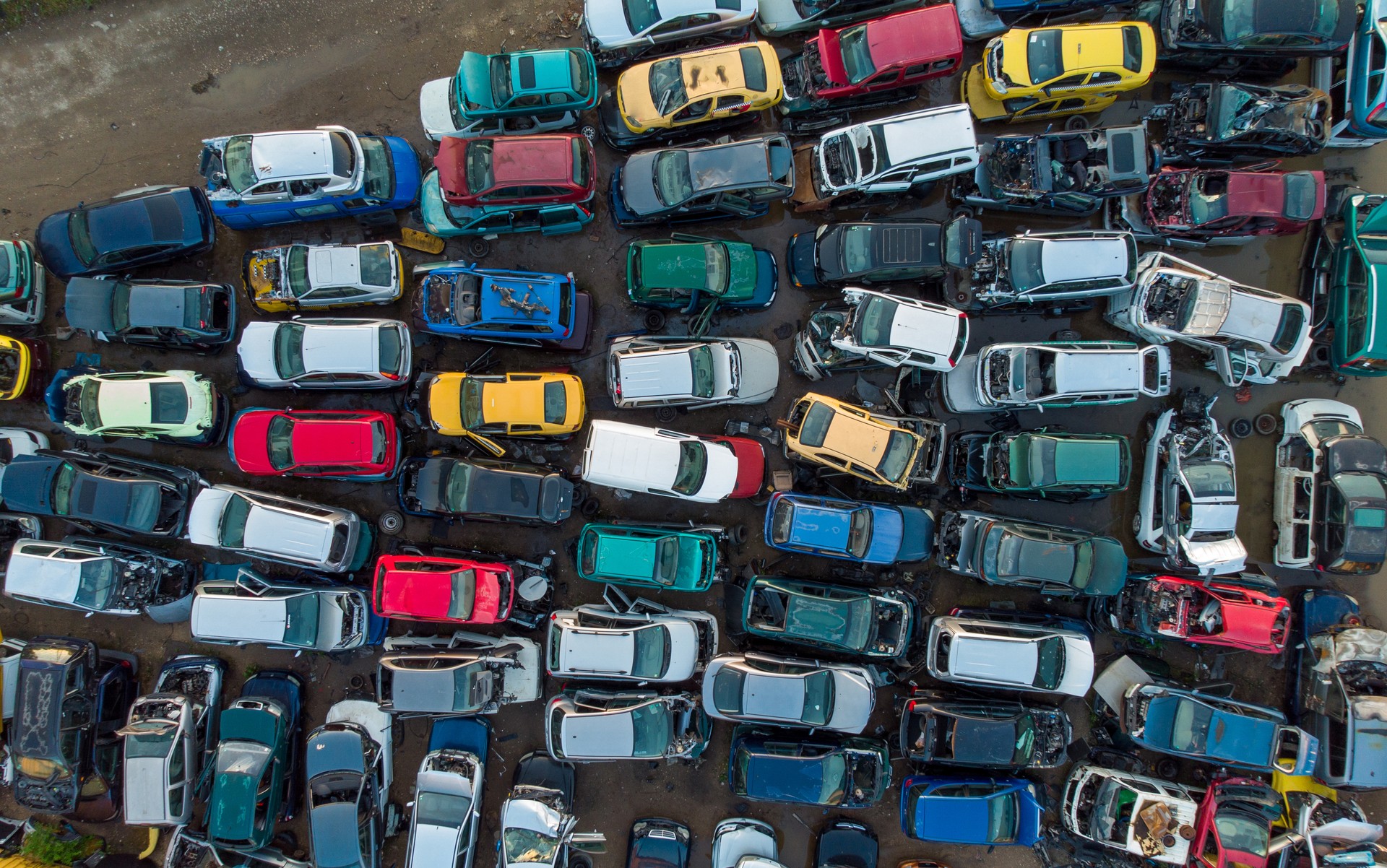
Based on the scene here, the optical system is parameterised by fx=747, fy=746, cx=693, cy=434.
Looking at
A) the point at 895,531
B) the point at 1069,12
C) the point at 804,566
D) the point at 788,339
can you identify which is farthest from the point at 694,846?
the point at 1069,12

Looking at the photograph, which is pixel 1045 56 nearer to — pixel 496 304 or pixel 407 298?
pixel 496 304

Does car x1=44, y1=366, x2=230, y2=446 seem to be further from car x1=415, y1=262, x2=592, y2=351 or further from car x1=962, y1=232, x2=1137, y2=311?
car x1=962, y1=232, x2=1137, y2=311

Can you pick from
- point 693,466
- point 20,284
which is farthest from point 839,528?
point 20,284

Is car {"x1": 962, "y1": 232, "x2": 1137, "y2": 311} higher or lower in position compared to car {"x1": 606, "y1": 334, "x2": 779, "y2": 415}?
higher

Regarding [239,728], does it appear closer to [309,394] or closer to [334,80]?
[309,394]

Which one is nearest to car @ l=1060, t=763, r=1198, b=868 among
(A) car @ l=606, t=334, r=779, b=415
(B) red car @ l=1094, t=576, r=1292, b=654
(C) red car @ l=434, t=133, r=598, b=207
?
(B) red car @ l=1094, t=576, r=1292, b=654
